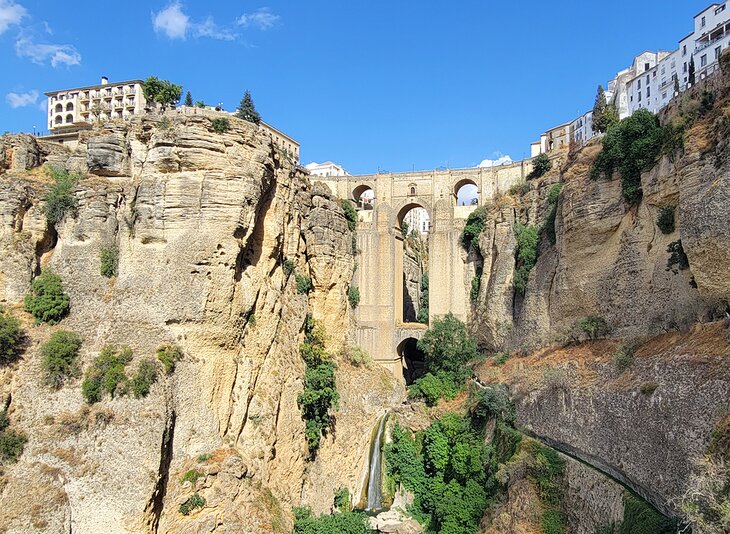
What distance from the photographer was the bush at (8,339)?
21016 millimetres

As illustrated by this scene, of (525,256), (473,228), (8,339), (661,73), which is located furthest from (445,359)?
(661,73)

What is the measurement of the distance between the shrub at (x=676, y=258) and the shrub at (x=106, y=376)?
17941mm

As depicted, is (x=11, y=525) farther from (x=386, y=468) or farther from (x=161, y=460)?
(x=386, y=468)

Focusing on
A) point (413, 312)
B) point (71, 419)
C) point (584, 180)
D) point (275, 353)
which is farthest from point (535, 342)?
point (71, 419)

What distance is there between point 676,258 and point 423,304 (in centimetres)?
2189

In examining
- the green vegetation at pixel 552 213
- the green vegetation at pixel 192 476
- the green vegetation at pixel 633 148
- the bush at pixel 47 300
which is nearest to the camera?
the green vegetation at pixel 192 476

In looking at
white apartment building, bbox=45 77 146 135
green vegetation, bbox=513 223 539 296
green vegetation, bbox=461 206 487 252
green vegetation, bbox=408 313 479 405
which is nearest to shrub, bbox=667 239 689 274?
green vegetation, bbox=513 223 539 296

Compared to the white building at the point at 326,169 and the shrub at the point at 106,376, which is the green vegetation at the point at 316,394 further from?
the white building at the point at 326,169

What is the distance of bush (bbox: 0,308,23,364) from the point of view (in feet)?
68.9

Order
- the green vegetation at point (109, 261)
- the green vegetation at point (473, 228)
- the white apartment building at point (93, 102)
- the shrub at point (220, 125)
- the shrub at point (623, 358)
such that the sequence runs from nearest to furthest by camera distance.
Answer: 1. the shrub at point (623, 358)
2. the green vegetation at point (109, 261)
3. the shrub at point (220, 125)
4. the green vegetation at point (473, 228)
5. the white apartment building at point (93, 102)

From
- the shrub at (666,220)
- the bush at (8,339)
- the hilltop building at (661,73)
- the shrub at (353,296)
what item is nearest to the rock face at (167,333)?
the bush at (8,339)

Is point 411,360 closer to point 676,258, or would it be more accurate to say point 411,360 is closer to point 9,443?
point 676,258

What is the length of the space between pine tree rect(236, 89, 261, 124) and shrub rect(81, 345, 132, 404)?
21.3 meters

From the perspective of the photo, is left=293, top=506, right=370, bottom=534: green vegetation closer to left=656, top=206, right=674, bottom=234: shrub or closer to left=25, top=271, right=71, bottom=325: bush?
left=25, top=271, right=71, bottom=325: bush
